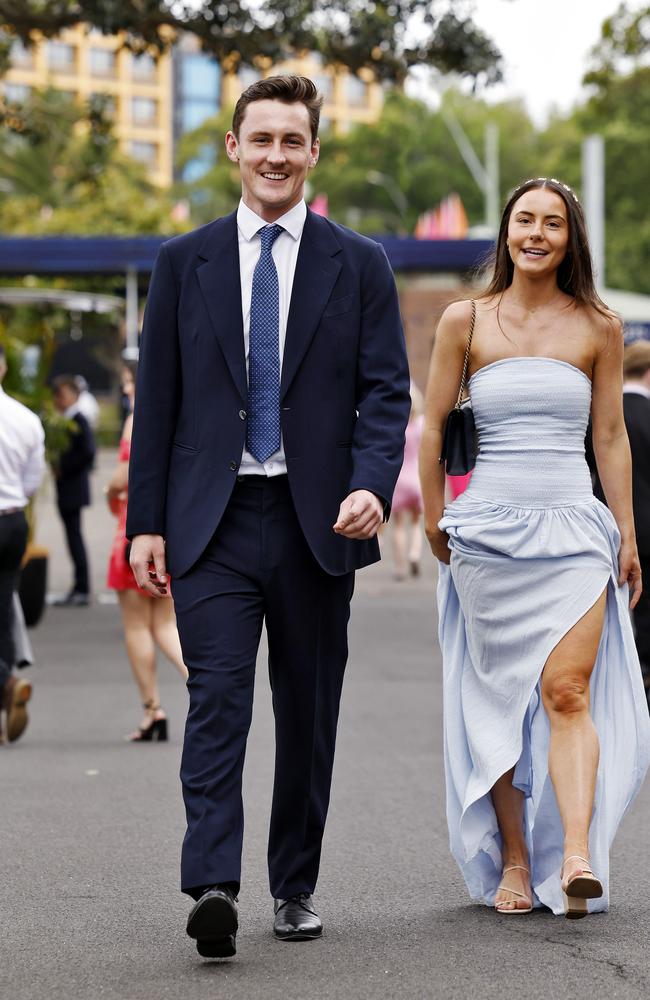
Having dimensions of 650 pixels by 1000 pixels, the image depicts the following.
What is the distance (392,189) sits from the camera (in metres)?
78.4

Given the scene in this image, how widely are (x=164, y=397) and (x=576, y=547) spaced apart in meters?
1.20

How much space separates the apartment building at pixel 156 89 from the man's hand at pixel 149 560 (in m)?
102

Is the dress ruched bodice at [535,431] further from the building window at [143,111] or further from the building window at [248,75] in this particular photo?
the building window at [143,111]

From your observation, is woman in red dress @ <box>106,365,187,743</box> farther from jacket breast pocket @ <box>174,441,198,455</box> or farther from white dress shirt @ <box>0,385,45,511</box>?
jacket breast pocket @ <box>174,441,198,455</box>

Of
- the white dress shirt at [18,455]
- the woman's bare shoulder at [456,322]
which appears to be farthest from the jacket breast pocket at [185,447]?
the white dress shirt at [18,455]

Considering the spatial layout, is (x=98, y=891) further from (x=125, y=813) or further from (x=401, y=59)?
(x=401, y=59)

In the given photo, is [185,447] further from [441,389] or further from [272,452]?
[441,389]

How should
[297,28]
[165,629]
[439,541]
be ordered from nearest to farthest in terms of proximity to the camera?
[439,541]
[165,629]
[297,28]

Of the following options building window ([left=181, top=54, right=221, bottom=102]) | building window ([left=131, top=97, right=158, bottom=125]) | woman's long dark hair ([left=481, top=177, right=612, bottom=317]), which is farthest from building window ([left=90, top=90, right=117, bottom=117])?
building window ([left=181, top=54, right=221, bottom=102])

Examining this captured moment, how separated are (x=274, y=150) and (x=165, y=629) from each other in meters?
4.45

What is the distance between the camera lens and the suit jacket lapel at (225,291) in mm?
4555

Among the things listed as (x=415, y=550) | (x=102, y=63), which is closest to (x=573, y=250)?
(x=415, y=550)

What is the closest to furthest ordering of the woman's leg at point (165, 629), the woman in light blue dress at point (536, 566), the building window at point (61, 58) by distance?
the woman in light blue dress at point (536, 566), the woman's leg at point (165, 629), the building window at point (61, 58)

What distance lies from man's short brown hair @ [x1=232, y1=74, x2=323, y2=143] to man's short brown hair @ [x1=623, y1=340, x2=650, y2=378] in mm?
4803
